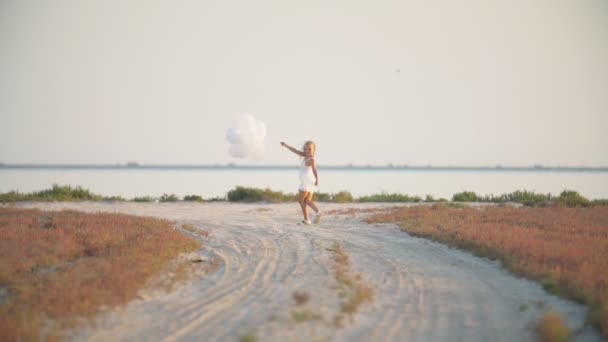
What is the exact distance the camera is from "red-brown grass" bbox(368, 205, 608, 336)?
8061 millimetres

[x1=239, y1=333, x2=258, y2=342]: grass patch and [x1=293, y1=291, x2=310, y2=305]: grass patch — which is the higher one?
[x1=293, y1=291, x2=310, y2=305]: grass patch

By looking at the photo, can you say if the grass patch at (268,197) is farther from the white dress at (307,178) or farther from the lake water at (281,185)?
the white dress at (307,178)

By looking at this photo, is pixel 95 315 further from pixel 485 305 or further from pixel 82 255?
pixel 485 305

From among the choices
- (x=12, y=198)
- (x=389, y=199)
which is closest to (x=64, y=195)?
(x=12, y=198)

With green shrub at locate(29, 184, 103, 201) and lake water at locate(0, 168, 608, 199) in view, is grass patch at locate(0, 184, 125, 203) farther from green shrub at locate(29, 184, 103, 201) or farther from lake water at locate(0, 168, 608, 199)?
lake water at locate(0, 168, 608, 199)

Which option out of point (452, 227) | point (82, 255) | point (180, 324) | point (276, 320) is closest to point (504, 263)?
point (452, 227)

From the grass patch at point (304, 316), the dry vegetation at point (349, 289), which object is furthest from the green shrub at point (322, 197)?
the grass patch at point (304, 316)

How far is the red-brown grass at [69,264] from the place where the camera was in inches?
266

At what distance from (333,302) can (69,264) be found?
5.65 m

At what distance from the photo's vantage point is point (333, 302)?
752 cm

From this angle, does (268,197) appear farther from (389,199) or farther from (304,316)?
(304,316)

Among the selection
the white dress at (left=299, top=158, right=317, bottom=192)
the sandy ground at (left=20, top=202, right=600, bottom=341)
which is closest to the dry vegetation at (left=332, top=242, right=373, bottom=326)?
the sandy ground at (left=20, top=202, right=600, bottom=341)

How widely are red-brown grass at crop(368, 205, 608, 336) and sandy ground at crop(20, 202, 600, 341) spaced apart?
0.28m

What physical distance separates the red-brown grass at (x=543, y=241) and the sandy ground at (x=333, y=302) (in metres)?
0.28
